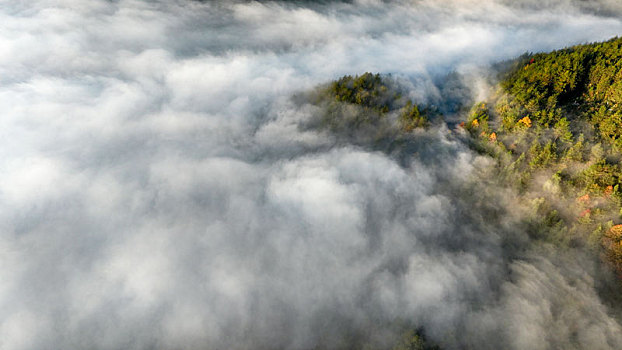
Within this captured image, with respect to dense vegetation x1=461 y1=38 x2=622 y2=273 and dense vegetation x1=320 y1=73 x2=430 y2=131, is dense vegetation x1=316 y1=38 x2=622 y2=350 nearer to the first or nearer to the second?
dense vegetation x1=461 y1=38 x2=622 y2=273

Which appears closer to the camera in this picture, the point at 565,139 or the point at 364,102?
the point at 565,139

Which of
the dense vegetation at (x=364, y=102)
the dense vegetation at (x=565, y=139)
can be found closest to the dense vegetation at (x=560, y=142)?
the dense vegetation at (x=565, y=139)

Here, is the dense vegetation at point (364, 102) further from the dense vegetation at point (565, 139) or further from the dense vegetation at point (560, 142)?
the dense vegetation at point (565, 139)

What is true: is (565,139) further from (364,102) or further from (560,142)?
(364,102)

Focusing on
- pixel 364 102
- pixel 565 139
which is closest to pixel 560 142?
pixel 565 139

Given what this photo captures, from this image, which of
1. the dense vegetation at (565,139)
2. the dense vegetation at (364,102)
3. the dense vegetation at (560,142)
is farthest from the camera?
the dense vegetation at (364,102)

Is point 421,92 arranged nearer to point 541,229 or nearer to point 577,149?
point 577,149

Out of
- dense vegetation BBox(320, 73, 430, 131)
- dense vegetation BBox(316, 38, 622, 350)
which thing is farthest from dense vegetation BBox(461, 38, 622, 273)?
dense vegetation BBox(320, 73, 430, 131)

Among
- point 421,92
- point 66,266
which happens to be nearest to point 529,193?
point 421,92
